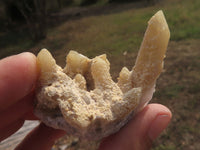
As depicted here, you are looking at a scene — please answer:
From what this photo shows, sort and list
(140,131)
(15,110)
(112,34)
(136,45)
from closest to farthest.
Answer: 1. (140,131)
2. (15,110)
3. (136,45)
4. (112,34)

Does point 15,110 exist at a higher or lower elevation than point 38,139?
higher

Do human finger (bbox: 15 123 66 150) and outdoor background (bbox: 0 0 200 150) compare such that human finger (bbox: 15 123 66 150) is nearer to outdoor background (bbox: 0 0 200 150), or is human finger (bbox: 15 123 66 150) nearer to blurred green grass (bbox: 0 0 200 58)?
outdoor background (bbox: 0 0 200 150)

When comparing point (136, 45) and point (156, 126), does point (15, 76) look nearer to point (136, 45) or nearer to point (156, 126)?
point (156, 126)

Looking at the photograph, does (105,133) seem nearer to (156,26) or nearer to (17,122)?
(156,26)

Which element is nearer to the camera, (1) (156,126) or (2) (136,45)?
(1) (156,126)

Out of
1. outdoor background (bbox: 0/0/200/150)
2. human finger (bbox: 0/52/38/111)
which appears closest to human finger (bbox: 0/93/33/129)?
human finger (bbox: 0/52/38/111)

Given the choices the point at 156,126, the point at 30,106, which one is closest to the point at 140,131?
the point at 156,126
